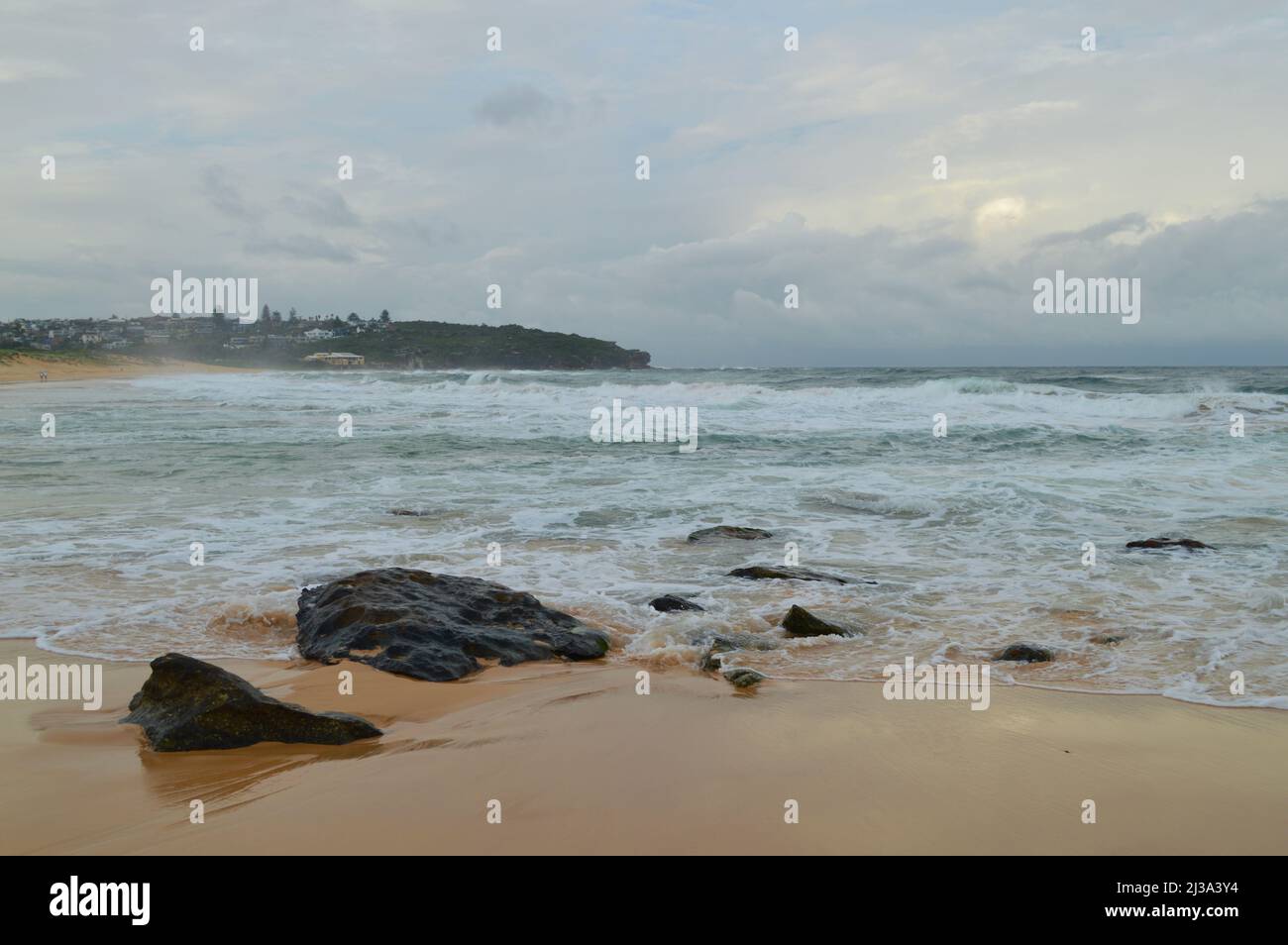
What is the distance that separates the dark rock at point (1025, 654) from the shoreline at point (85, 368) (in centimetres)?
6199

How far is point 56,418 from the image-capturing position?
84.4 feet

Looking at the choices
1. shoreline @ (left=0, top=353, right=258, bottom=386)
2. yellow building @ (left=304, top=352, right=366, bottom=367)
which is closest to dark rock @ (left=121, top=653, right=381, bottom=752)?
shoreline @ (left=0, top=353, right=258, bottom=386)

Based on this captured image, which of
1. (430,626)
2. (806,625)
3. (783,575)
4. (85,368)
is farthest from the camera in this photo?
(85,368)

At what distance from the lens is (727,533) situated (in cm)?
1005

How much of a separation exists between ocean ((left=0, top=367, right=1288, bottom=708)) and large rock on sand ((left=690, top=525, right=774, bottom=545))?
341mm

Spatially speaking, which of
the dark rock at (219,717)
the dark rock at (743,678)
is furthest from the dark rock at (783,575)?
the dark rock at (219,717)

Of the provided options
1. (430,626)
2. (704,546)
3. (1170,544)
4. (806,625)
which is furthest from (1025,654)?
(1170,544)

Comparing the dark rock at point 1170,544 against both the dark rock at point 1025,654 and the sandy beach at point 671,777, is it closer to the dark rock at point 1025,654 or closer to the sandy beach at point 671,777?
the dark rock at point 1025,654

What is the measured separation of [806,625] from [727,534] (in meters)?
3.65

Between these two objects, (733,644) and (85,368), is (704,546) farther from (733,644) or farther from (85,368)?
(85,368)

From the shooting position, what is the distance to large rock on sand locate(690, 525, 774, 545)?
389 inches

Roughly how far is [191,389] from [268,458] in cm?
3539

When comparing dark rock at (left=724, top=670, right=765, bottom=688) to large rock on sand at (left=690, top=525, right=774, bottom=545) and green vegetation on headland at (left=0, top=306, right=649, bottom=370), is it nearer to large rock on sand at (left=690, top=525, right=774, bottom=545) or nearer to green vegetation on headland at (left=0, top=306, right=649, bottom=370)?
large rock on sand at (left=690, top=525, right=774, bottom=545)
